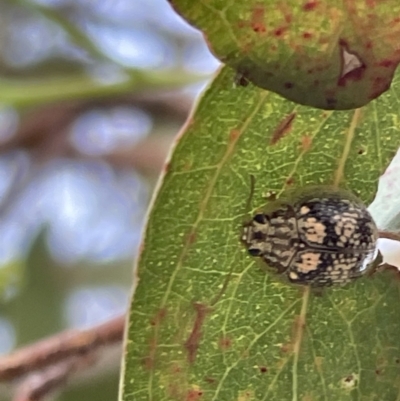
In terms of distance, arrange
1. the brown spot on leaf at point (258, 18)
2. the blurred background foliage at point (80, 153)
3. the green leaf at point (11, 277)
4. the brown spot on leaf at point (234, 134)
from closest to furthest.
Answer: the brown spot on leaf at point (258, 18) < the brown spot on leaf at point (234, 134) < the green leaf at point (11, 277) < the blurred background foliage at point (80, 153)

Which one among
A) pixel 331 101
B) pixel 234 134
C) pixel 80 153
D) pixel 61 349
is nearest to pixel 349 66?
pixel 331 101

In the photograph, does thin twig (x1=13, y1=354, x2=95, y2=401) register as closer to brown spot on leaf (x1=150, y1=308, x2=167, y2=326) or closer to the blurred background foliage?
brown spot on leaf (x1=150, y1=308, x2=167, y2=326)

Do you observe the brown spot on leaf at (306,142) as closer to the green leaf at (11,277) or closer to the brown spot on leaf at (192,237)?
the brown spot on leaf at (192,237)

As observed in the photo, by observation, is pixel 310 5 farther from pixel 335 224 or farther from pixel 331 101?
pixel 335 224

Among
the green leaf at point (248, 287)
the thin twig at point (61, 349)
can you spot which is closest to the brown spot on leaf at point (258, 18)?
the green leaf at point (248, 287)

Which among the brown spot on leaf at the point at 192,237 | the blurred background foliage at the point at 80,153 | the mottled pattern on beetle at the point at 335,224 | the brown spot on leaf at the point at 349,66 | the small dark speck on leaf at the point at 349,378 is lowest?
the small dark speck on leaf at the point at 349,378

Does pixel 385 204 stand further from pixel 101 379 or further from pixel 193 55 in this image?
pixel 193 55

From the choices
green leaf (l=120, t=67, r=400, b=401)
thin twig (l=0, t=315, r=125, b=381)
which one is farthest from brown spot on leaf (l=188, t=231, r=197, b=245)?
thin twig (l=0, t=315, r=125, b=381)

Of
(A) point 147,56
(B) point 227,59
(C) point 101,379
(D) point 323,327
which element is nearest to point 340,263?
(D) point 323,327
